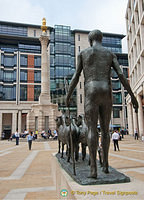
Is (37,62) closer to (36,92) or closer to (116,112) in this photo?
(36,92)

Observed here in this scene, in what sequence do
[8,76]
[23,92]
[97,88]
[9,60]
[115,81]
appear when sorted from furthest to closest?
[115,81] → [9,60] → [8,76] → [23,92] → [97,88]

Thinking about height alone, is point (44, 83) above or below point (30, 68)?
below

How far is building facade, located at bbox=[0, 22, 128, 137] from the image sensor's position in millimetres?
Answer: 49906

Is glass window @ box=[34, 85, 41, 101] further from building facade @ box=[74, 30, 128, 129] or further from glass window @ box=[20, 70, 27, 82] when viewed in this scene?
building facade @ box=[74, 30, 128, 129]

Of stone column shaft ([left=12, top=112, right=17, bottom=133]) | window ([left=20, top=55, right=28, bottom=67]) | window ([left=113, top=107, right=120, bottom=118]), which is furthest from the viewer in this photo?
window ([left=113, top=107, right=120, bottom=118])

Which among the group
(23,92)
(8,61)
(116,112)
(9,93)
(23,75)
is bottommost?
(116,112)

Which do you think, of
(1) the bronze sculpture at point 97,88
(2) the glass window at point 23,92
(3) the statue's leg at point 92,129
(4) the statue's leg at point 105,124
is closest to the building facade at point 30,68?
(2) the glass window at point 23,92

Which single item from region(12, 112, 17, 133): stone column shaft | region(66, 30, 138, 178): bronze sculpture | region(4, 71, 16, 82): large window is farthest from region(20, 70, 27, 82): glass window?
region(66, 30, 138, 178): bronze sculpture

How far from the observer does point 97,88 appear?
11.2 feet

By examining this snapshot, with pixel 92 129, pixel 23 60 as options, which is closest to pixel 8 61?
pixel 23 60

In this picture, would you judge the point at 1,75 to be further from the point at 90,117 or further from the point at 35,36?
the point at 90,117

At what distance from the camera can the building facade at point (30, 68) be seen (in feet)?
164

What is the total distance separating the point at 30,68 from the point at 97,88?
2060 inches

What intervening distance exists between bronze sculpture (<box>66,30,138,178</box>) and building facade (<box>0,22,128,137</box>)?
41.9 meters
